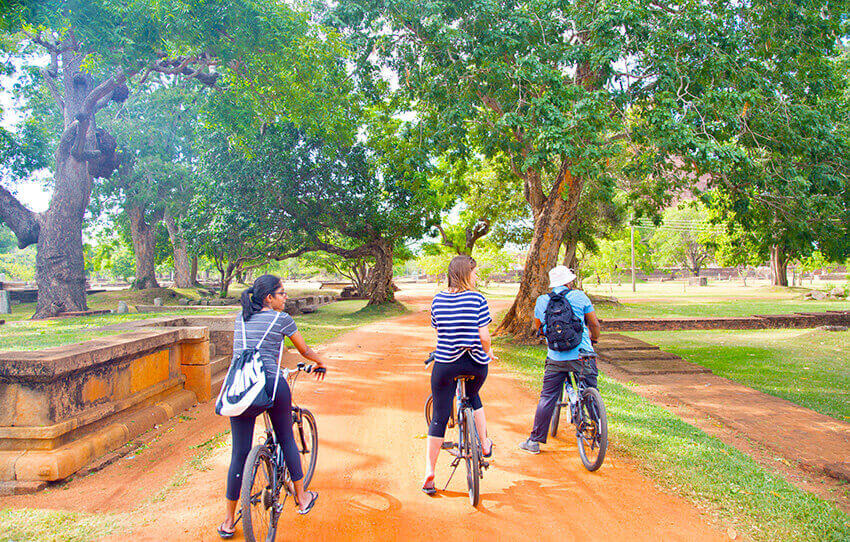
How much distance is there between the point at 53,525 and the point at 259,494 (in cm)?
161

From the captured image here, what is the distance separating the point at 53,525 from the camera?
133 inches

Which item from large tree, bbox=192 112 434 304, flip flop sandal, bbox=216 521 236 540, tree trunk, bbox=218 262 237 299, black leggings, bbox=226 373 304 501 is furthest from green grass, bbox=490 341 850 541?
tree trunk, bbox=218 262 237 299

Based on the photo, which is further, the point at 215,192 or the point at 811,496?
the point at 215,192

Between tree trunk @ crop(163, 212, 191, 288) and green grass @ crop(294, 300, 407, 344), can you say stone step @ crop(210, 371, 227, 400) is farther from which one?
tree trunk @ crop(163, 212, 191, 288)

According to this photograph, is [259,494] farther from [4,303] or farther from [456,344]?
[4,303]

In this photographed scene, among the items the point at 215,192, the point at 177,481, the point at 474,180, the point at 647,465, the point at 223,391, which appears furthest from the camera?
the point at 474,180

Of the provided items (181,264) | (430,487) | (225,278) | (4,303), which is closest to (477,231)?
(225,278)

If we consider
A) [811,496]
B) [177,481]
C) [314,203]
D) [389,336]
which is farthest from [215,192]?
[811,496]

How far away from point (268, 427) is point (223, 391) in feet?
1.93

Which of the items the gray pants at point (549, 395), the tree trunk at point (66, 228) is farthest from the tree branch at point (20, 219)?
the gray pants at point (549, 395)

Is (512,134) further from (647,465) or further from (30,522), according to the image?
(30,522)

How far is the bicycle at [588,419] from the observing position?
165 inches

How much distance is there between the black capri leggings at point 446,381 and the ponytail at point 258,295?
4.57ft

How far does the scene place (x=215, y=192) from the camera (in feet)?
66.7
